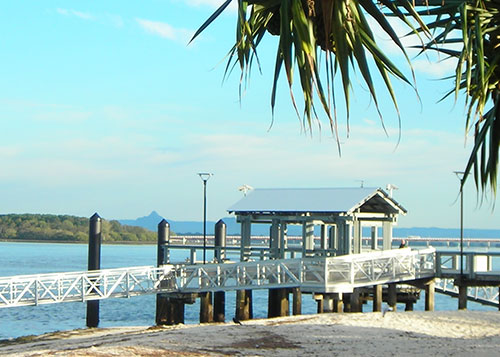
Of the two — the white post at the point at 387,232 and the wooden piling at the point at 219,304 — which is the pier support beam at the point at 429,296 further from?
the wooden piling at the point at 219,304

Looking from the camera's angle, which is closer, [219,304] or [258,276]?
[258,276]

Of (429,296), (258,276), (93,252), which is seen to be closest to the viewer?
(258,276)

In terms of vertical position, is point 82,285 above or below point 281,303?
above

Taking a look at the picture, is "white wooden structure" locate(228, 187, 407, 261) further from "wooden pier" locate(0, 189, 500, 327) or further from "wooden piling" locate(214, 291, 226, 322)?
"wooden piling" locate(214, 291, 226, 322)

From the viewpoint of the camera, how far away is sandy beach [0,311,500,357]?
45.3 ft

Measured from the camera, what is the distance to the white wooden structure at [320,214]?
28.9m

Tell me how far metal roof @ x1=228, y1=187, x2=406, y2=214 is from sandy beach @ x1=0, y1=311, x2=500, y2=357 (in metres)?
9.12

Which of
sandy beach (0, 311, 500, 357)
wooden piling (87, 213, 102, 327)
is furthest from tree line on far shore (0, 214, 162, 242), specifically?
sandy beach (0, 311, 500, 357)

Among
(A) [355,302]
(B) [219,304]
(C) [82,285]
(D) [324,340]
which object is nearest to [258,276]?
(A) [355,302]

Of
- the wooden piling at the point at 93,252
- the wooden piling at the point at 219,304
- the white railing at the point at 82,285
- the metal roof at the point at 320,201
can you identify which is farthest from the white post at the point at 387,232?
the wooden piling at the point at 93,252

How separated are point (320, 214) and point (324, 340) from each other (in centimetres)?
1374

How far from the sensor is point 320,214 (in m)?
29.0

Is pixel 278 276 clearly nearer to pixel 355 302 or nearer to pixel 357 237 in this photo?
pixel 355 302

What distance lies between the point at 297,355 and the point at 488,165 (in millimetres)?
4801
